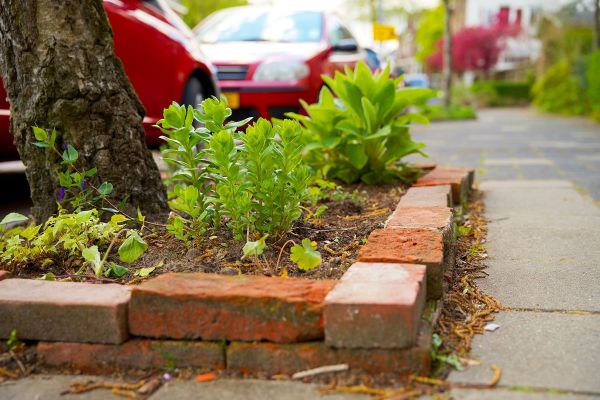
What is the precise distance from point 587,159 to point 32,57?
6276 millimetres

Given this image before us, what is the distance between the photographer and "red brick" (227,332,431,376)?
1822 millimetres

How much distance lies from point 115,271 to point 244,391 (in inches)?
32.8

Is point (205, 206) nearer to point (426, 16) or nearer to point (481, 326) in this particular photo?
point (481, 326)

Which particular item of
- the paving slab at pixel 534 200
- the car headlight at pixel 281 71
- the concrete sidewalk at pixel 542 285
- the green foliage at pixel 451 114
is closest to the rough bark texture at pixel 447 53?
the green foliage at pixel 451 114

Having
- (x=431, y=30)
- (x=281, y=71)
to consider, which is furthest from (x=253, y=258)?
(x=431, y=30)


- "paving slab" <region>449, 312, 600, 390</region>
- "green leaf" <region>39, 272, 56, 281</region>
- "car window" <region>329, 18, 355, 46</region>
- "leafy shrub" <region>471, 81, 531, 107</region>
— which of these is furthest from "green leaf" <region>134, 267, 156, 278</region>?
"leafy shrub" <region>471, 81, 531, 107</region>

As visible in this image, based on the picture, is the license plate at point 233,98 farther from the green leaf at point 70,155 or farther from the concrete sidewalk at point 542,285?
the green leaf at point 70,155

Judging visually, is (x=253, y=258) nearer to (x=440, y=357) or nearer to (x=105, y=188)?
(x=105, y=188)

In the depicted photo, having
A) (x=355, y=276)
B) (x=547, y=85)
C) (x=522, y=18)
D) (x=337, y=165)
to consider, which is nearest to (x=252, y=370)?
(x=355, y=276)

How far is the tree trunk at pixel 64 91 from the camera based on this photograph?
2.88 meters

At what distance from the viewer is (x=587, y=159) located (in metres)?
7.46

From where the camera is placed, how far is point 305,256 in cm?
229

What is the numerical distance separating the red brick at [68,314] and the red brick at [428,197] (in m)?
1.65

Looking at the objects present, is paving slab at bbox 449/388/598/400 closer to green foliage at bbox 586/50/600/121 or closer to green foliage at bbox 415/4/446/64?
green foliage at bbox 586/50/600/121
